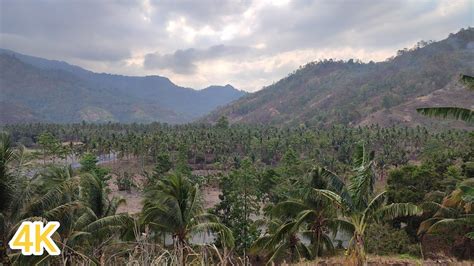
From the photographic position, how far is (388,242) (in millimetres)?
26219

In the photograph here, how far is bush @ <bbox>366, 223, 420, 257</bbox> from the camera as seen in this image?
83.4ft

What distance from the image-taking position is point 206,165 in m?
98.1

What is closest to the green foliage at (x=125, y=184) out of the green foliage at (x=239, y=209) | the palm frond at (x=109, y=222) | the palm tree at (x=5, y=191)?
the green foliage at (x=239, y=209)

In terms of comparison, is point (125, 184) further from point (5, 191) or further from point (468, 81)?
point (468, 81)

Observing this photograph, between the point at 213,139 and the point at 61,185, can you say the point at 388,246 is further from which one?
the point at 213,139

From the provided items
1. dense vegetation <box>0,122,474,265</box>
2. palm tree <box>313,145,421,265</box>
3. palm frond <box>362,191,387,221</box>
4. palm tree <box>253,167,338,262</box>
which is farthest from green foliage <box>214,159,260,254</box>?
palm frond <box>362,191,387,221</box>

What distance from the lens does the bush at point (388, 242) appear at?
83.4ft

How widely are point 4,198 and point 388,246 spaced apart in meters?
22.3

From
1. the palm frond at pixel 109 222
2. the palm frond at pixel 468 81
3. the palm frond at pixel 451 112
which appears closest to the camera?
the palm frond at pixel 451 112

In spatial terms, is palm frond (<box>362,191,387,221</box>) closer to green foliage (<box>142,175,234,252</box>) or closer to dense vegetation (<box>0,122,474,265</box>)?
dense vegetation (<box>0,122,474,265</box>)

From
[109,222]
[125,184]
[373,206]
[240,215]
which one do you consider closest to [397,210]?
[373,206]

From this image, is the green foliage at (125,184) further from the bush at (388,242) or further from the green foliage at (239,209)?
the bush at (388,242)

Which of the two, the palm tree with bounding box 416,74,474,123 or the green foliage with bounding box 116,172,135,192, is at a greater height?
the palm tree with bounding box 416,74,474,123

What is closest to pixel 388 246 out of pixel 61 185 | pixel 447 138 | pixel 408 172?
pixel 408 172
